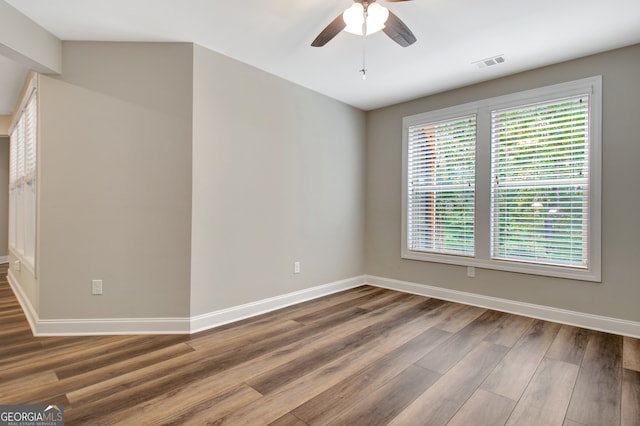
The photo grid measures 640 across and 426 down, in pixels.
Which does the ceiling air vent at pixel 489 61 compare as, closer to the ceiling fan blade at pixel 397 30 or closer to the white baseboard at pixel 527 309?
the ceiling fan blade at pixel 397 30

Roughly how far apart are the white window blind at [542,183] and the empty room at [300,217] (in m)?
0.02

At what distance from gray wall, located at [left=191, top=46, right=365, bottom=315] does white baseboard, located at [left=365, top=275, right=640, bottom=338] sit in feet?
2.95

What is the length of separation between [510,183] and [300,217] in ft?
7.82

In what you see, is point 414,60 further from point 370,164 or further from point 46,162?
point 46,162

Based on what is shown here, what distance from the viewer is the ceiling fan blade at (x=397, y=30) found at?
2.07 m

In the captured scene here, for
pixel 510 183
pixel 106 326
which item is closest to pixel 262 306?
pixel 106 326

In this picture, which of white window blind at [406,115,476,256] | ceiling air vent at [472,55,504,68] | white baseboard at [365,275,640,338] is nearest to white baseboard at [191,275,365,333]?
white baseboard at [365,275,640,338]

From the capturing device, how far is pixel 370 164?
4762 mm

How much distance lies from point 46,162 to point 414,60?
138 inches

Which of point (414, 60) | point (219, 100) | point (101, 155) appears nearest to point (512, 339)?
point (414, 60)

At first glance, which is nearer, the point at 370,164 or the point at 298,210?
the point at 298,210

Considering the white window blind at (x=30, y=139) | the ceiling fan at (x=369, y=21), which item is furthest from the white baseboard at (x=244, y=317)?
the ceiling fan at (x=369, y=21)

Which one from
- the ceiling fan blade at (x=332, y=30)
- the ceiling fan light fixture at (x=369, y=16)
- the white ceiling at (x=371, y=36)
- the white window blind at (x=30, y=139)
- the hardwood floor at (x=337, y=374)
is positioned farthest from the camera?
the white window blind at (x=30, y=139)

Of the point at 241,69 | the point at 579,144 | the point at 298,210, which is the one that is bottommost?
the point at 298,210
